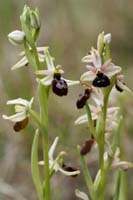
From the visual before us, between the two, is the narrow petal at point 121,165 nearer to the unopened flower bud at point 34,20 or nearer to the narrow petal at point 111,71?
the narrow petal at point 111,71

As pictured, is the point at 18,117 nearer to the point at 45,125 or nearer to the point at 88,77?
the point at 45,125

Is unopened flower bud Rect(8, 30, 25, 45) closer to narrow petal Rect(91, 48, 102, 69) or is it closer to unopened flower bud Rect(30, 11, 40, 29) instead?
unopened flower bud Rect(30, 11, 40, 29)

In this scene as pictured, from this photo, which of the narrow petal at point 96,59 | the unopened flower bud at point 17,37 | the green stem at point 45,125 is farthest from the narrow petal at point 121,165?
the unopened flower bud at point 17,37

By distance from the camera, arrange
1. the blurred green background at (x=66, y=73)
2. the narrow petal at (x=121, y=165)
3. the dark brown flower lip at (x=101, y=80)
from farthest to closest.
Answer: the blurred green background at (x=66, y=73)
the narrow petal at (x=121, y=165)
the dark brown flower lip at (x=101, y=80)

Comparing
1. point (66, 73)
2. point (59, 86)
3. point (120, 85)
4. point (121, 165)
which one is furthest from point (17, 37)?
point (66, 73)

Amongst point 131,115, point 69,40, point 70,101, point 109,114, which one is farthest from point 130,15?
point 109,114

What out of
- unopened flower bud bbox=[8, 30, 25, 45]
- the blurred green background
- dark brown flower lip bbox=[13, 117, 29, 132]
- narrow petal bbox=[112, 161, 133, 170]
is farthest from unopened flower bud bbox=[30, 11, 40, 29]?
the blurred green background
